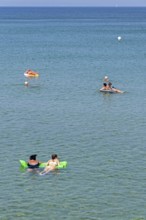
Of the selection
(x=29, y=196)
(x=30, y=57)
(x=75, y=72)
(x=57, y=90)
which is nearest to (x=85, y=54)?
(x=30, y=57)

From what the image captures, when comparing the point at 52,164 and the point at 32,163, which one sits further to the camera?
the point at 32,163

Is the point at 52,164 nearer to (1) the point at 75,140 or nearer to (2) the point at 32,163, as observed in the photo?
(2) the point at 32,163

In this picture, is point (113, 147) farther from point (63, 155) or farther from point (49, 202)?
point (49, 202)

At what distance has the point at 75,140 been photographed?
34344 millimetres

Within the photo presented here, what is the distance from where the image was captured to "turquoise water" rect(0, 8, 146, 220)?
968 inches

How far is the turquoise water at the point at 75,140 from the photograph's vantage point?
24578mm

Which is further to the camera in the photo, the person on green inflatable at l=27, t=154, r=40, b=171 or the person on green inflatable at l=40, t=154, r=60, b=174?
the person on green inflatable at l=27, t=154, r=40, b=171

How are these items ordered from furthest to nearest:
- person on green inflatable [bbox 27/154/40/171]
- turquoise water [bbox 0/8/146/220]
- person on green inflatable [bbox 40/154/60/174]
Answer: person on green inflatable [bbox 27/154/40/171]
person on green inflatable [bbox 40/154/60/174]
turquoise water [bbox 0/8/146/220]

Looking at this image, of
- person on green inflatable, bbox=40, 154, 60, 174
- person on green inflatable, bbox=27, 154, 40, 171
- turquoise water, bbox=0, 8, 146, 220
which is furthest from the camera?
person on green inflatable, bbox=27, 154, 40, 171

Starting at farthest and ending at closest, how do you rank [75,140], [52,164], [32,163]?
[75,140], [32,163], [52,164]

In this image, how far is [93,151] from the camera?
32.0m

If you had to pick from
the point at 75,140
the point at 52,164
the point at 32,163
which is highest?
the point at 75,140

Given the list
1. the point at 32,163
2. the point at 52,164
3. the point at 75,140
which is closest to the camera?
the point at 52,164

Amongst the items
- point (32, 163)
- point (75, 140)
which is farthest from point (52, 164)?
point (75, 140)
